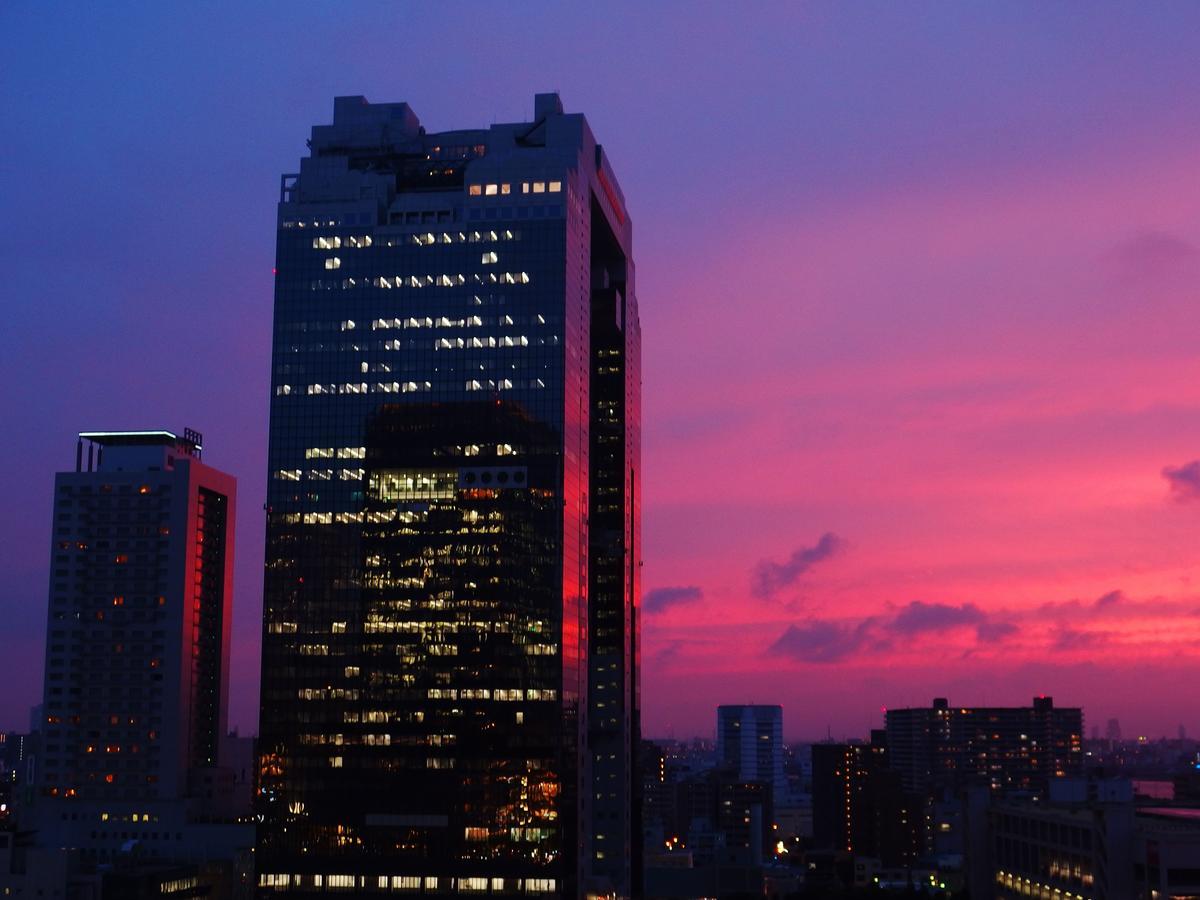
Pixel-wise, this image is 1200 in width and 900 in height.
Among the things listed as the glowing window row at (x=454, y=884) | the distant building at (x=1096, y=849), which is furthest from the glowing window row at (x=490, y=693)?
the distant building at (x=1096, y=849)

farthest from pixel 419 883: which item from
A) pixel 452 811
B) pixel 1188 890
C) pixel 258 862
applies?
pixel 1188 890

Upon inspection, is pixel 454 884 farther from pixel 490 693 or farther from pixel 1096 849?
pixel 1096 849

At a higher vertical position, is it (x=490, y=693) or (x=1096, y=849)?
(x=490, y=693)

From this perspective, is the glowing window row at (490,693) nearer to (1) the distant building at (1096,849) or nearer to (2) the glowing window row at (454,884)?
(2) the glowing window row at (454,884)

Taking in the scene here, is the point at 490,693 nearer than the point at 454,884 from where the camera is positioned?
No

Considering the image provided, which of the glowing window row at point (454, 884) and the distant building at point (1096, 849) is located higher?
the distant building at point (1096, 849)

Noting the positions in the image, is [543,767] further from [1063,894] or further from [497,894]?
[1063,894]

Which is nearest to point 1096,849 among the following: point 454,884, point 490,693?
point 490,693

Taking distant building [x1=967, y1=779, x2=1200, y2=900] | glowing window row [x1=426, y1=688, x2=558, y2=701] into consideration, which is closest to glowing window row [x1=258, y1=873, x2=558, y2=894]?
glowing window row [x1=426, y1=688, x2=558, y2=701]

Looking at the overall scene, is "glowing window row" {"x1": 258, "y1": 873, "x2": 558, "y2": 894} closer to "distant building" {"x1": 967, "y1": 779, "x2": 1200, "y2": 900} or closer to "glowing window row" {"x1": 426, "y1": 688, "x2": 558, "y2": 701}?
"glowing window row" {"x1": 426, "y1": 688, "x2": 558, "y2": 701}

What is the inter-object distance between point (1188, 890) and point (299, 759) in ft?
373

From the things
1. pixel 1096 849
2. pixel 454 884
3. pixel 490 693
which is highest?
pixel 490 693

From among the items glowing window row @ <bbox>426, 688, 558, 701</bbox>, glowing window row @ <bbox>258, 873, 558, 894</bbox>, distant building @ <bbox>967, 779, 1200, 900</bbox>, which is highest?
glowing window row @ <bbox>426, 688, 558, 701</bbox>

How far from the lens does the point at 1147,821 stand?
155375mm
